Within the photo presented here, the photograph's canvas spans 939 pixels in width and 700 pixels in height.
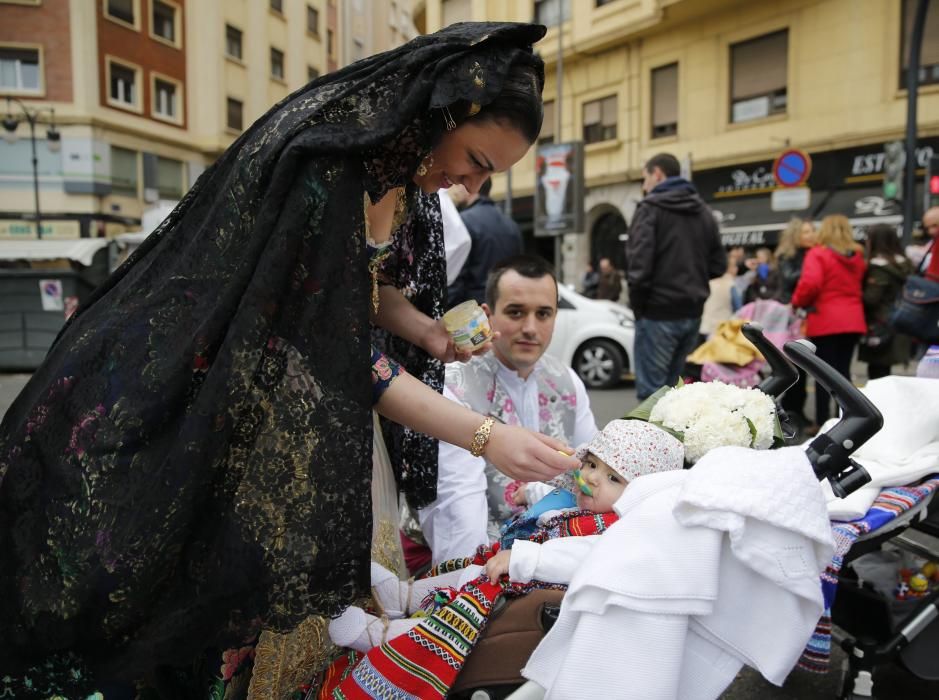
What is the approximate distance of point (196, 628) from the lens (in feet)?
4.25

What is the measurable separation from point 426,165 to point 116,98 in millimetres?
27533

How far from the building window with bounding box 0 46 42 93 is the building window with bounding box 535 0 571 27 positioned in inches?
625

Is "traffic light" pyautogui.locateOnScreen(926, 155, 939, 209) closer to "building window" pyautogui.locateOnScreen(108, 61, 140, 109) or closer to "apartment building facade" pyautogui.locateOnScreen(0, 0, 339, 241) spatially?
"apartment building facade" pyautogui.locateOnScreen(0, 0, 339, 241)

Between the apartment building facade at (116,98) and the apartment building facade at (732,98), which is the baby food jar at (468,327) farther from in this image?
the apartment building facade at (116,98)

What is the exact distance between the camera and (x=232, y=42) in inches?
1172

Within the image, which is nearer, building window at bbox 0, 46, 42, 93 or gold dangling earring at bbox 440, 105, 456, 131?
gold dangling earring at bbox 440, 105, 456, 131

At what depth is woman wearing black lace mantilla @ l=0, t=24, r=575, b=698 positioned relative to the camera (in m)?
1.29

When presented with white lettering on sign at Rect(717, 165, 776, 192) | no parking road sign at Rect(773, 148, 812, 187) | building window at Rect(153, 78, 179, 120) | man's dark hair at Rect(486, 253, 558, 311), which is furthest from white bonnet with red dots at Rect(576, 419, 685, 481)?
building window at Rect(153, 78, 179, 120)

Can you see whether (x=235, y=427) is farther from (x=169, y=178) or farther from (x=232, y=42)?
(x=232, y=42)

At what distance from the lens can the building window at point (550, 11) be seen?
2073cm

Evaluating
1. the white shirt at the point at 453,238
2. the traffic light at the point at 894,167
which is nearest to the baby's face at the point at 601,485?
the white shirt at the point at 453,238

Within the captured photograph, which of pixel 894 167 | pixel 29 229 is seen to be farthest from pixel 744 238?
pixel 29 229

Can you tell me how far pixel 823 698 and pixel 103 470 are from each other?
2.40 meters

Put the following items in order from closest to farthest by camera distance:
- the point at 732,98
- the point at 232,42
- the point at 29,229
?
the point at 732,98 → the point at 29,229 → the point at 232,42
